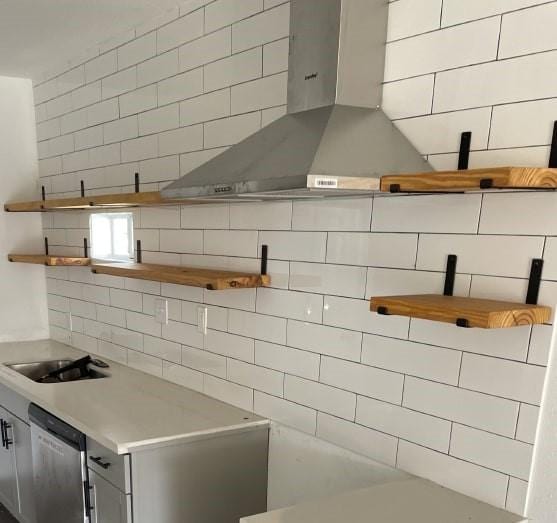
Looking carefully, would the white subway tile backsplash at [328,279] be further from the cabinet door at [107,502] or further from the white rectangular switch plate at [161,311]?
the cabinet door at [107,502]

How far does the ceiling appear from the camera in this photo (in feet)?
6.73

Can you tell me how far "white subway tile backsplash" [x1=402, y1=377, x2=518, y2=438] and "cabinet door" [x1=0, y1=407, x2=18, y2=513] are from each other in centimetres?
205

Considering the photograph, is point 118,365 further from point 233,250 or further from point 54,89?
point 54,89

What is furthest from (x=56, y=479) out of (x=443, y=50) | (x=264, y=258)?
(x=443, y=50)

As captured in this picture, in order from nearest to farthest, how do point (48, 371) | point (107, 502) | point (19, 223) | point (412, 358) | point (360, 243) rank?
1. point (412, 358)
2. point (360, 243)
3. point (107, 502)
4. point (48, 371)
5. point (19, 223)

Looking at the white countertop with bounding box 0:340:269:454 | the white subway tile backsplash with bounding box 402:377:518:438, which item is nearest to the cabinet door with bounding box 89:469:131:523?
the white countertop with bounding box 0:340:269:454

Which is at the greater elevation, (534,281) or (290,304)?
(534,281)

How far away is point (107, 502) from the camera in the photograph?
1.77 meters

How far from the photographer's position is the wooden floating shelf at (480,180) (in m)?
0.96

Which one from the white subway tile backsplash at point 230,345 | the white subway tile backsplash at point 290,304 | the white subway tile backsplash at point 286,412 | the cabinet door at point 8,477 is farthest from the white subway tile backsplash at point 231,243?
Result: the cabinet door at point 8,477

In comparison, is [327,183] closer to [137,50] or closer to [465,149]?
[465,149]

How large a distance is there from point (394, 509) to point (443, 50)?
3.96 feet

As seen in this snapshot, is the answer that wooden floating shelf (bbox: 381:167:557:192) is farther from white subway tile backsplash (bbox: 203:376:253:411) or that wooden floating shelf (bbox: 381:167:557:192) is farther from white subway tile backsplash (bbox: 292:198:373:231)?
white subway tile backsplash (bbox: 203:376:253:411)

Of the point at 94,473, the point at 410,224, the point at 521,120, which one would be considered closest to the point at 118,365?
the point at 94,473
